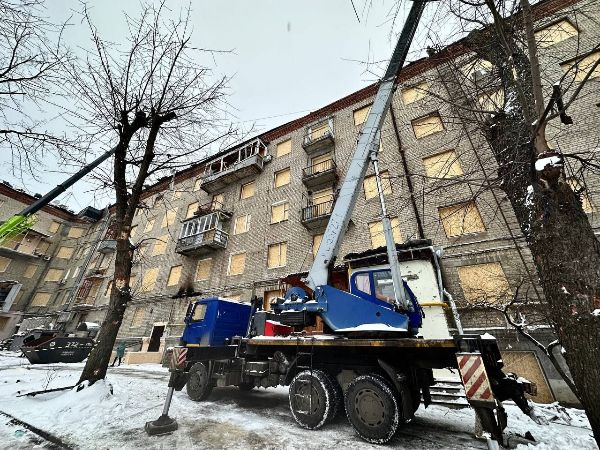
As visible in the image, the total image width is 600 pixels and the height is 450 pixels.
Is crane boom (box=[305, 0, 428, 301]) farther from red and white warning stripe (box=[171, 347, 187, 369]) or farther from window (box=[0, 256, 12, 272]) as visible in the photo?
window (box=[0, 256, 12, 272])

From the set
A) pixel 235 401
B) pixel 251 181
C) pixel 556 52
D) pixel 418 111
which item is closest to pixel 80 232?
pixel 251 181

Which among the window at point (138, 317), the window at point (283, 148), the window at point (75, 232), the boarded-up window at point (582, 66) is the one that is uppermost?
the window at point (283, 148)

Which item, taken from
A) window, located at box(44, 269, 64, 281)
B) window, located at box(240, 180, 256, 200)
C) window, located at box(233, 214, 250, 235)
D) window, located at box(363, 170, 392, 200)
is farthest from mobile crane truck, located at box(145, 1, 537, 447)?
window, located at box(44, 269, 64, 281)

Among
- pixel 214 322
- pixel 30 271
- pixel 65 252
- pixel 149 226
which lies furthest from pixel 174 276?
pixel 30 271

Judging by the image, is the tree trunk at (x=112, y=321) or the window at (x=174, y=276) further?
the window at (x=174, y=276)

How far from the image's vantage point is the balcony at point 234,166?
21891 mm

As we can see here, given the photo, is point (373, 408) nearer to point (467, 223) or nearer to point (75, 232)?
point (467, 223)

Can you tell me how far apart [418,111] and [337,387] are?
16.7 metres

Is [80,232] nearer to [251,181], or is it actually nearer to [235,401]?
[251,181]

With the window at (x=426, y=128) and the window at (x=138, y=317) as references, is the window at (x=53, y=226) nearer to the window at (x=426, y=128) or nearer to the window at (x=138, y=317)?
the window at (x=138, y=317)

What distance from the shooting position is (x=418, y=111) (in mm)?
→ 16094

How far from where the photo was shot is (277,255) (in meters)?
17.2

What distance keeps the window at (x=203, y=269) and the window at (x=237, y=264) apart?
207cm

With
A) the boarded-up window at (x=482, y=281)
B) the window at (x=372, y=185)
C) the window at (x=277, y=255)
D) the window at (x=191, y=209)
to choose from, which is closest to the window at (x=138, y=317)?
the window at (x=191, y=209)
